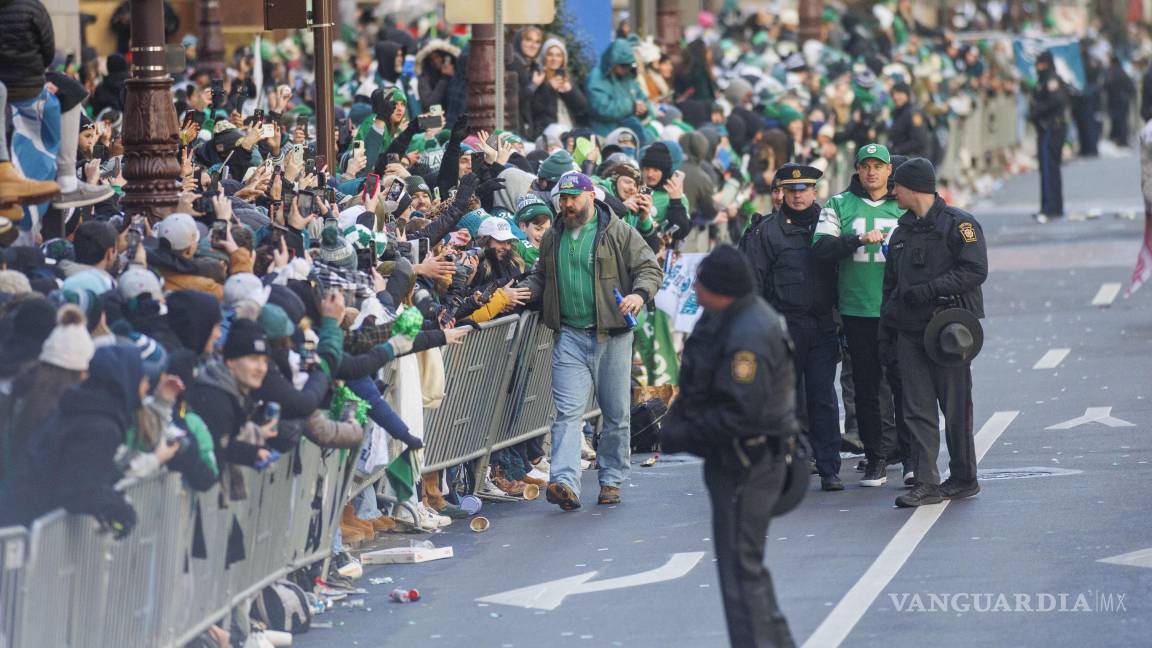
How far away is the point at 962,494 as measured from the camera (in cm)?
1270

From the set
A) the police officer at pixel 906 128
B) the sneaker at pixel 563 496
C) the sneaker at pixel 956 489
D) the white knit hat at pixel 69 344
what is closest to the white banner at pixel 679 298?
the sneaker at pixel 563 496

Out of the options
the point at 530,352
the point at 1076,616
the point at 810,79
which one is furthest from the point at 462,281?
the point at 810,79

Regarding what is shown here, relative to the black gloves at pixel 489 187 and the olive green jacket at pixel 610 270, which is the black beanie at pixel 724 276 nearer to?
the olive green jacket at pixel 610 270

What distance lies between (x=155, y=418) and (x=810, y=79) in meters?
21.8

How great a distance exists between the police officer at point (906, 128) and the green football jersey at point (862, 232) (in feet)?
43.7

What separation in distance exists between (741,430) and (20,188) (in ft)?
12.0

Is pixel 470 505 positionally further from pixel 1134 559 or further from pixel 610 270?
pixel 1134 559

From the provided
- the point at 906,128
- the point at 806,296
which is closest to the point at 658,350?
the point at 806,296

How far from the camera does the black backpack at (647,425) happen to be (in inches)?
596

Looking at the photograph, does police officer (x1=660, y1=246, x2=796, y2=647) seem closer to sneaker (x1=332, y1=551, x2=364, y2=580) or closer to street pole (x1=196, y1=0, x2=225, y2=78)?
sneaker (x1=332, y1=551, x2=364, y2=580)

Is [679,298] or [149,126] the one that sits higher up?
[149,126]

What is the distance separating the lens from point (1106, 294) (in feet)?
74.6

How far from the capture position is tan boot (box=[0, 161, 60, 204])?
10.2 meters

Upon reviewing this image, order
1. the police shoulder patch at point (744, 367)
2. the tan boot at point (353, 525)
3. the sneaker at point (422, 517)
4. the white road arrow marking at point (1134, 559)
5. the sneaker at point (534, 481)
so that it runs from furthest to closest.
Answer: the sneaker at point (534, 481) → the sneaker at point (422, 517) → the tan boot at point (353, 525) → the white road arrow marking at point (1134, 559) → the police shoulder patch at point (744, 367)
